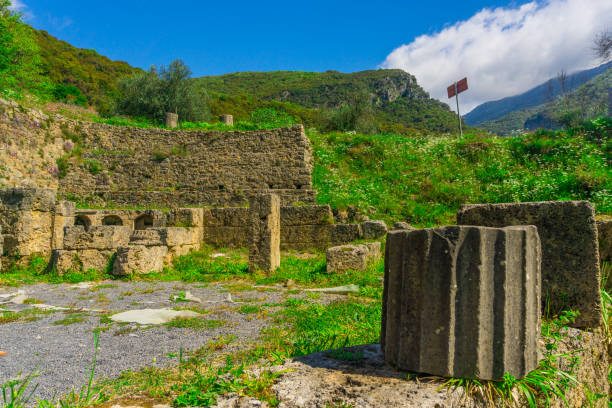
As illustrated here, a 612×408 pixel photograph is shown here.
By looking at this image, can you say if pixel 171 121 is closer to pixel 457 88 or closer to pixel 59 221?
pixel 59 221

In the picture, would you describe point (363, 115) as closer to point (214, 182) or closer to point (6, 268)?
point (214, 182)

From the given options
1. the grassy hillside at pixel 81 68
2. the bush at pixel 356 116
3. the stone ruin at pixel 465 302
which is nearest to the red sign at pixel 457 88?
the bush at pixel 356 116

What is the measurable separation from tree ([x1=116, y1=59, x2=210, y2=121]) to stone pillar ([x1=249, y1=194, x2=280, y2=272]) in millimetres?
20800

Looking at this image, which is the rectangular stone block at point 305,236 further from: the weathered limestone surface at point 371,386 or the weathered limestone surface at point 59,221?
the weathered limestone surface at point 371,386

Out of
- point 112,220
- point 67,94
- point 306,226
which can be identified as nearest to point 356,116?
point 306,226

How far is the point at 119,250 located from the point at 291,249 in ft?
16.1

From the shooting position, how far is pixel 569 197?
997 centimetres

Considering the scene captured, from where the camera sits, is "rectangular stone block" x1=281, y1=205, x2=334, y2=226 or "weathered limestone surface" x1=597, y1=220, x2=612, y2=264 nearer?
"weathered limestone surface" x1=597, y1=220, x2=612, y2=264

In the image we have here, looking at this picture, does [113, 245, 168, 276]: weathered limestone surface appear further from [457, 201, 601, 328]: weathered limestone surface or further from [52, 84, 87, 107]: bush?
[52, 84, 87, 107]: bush

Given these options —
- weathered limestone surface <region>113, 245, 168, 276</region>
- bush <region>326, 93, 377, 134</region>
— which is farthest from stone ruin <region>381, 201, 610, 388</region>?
bush <region>326, 93, 377, 134</region>

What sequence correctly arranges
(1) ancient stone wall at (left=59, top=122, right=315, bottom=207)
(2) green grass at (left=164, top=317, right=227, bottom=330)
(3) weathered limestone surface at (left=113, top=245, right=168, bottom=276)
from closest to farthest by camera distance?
(2) green grass at (left=164, top=317, right=227, bottom=330) < (3) weathered limestone surface at (left=113, top=245, right=168, bottom=276) < (1) ancient stone wall at (left=59, top=122, right=315, bottom=207)

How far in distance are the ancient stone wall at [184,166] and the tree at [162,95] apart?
832cm

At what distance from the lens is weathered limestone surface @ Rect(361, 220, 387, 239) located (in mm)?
9992

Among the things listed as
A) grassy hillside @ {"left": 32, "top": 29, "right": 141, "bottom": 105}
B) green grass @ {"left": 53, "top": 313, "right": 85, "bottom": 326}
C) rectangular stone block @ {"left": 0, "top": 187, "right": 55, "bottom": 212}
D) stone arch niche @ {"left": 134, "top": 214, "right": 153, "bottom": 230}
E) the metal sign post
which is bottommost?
green grass @ {"left": 53, "top": 313, "right": 85, "bottom": 326}
